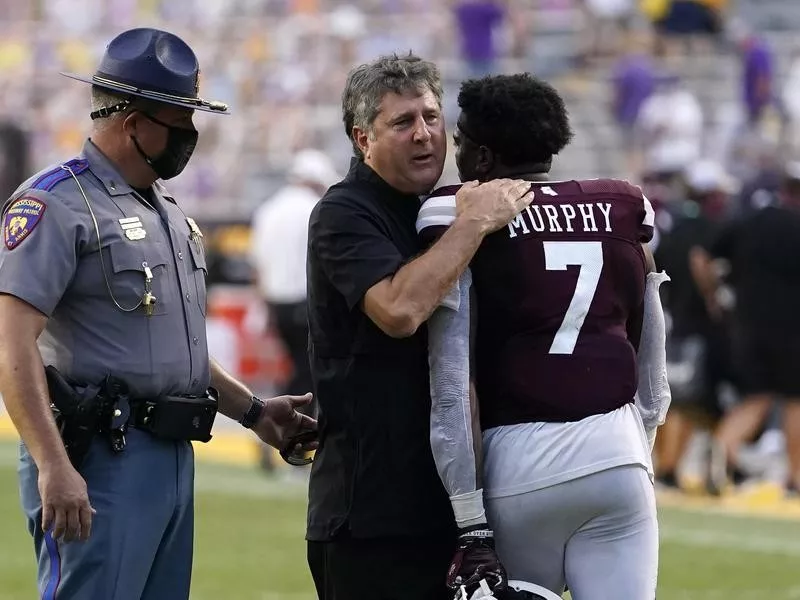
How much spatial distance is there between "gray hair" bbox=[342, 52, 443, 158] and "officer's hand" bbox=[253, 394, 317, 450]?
0.90 m

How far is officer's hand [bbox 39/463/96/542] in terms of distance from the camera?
4211 mm

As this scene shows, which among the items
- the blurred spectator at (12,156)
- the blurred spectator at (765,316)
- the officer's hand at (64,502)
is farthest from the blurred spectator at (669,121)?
the officer's hand at (64,502)

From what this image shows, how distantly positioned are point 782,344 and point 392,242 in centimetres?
833

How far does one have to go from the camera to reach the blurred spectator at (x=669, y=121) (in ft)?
60.3

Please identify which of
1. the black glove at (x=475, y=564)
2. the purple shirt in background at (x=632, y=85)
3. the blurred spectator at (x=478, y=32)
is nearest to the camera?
the black glove at (x=475, y=564)

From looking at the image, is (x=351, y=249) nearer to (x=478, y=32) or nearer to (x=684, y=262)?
(x=684, y=262)

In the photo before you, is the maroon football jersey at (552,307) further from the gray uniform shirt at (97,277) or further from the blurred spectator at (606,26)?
the blurred spectator at (606,26)

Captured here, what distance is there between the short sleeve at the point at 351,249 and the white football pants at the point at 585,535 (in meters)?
0.65

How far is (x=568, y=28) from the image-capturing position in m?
20.6

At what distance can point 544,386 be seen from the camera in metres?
4.27

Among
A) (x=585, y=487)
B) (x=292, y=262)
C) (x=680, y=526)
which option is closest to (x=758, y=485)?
(x=680, y=526)

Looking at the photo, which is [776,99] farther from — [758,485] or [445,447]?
[445,447]

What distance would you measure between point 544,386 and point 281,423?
1113mm

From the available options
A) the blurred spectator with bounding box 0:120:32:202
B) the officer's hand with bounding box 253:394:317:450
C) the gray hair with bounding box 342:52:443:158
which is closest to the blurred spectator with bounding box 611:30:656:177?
the blurred spectator with bounding box 0:120:32:202
